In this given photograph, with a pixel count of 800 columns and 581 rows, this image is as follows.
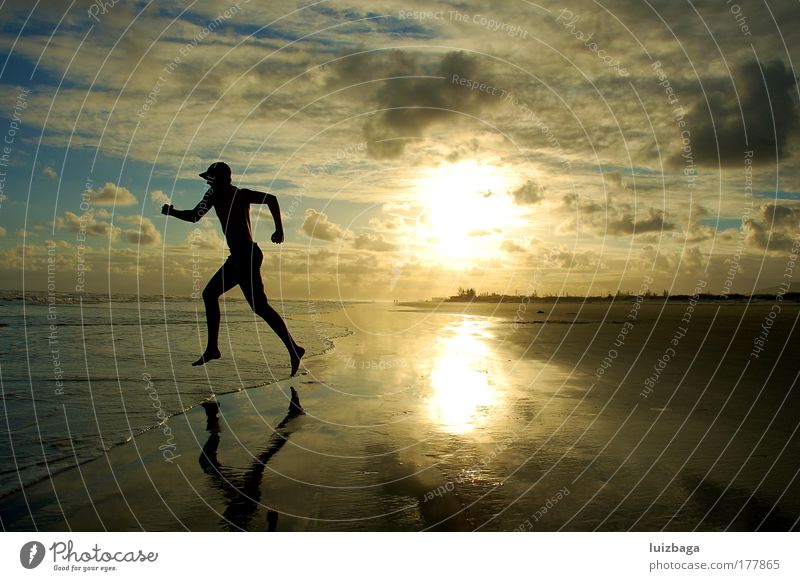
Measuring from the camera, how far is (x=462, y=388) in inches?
632

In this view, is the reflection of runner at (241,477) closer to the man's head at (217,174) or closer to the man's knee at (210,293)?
the man's knee at (210,293)

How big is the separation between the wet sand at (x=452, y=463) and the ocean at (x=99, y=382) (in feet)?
2.24

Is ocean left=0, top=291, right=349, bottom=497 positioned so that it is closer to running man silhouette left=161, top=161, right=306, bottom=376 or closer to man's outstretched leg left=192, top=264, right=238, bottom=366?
man's outstretched leg left=192, top=264, right=238, bottom=366

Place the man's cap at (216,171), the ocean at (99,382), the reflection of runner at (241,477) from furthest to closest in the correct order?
the ocean at (99,382) < the man's cap at (216,171) < the reflection of runner at (241,477)

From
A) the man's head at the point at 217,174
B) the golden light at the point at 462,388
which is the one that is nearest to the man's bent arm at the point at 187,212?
the man's head at the point at 217,174

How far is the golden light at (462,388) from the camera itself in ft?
40.1

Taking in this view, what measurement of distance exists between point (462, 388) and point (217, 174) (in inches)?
369

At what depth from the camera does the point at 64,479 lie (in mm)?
8398

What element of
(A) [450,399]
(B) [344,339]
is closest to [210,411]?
(A) [450,399]

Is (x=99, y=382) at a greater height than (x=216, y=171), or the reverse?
(x=216, y=171)

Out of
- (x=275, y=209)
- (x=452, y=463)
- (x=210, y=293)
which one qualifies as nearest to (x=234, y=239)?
(x=275, y=209)

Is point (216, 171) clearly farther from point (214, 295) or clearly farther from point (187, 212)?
point (214, 295)

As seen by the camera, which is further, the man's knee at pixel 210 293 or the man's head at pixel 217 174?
the man's knee at pixel 210 293

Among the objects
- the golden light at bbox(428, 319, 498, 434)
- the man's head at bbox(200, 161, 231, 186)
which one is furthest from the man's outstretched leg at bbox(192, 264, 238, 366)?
the golden light at bbox(428, 319, 498, 434)
